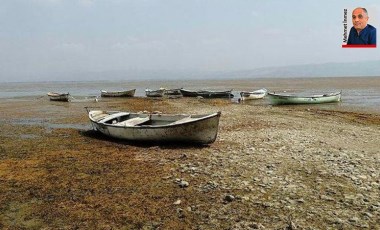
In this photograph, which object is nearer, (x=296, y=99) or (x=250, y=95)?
(x=296, y=99)

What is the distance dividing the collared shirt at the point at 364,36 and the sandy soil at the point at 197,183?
15.6 feet

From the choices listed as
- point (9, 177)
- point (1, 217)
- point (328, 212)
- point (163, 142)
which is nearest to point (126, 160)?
point (163, 142)

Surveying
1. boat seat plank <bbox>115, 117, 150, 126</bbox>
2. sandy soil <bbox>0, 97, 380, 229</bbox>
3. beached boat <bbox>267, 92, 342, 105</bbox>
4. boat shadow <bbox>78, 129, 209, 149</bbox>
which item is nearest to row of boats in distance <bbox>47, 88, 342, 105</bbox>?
beached boat <bbox>267, 92, 342, 105</bbox>

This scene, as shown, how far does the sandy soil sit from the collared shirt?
4.76 m

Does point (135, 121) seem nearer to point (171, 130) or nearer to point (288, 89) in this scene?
point (171, 130)

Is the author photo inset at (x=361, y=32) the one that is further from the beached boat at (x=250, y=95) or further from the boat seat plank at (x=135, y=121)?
the beached boat at (x=250, y=95)

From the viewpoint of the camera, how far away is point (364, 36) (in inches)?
671

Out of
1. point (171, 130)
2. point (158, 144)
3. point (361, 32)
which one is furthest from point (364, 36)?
point (158, 144)

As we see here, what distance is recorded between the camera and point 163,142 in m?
16.5

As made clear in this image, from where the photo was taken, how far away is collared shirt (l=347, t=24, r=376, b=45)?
17.0 metres

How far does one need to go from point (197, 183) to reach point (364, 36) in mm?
11703

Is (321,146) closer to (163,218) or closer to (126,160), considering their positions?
(126,160)

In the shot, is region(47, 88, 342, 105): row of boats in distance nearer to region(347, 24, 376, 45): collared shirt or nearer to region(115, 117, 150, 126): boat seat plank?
region(347, 24, 376, 45): collared shirt

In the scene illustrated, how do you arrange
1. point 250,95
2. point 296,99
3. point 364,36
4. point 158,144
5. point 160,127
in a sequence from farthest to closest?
point 250,95 < point 296,99 < point 364,36 < point 158,144 < point 160,127
